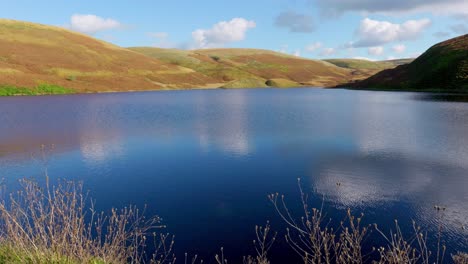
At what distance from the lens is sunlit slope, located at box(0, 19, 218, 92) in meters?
117

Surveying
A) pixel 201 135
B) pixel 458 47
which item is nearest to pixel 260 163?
pixel 201 135

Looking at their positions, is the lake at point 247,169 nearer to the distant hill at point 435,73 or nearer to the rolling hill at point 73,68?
the distant hill at point 435,73

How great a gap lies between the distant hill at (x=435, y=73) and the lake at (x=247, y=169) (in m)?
75.1

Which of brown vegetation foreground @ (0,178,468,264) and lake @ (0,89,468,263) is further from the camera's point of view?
lake @ (0,89,468,263)

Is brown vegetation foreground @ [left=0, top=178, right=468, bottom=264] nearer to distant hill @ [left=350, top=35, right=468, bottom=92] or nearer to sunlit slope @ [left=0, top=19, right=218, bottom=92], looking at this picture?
distant hill @ [left=350, top=35, right=468, bottom=92]

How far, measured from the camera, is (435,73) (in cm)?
11538

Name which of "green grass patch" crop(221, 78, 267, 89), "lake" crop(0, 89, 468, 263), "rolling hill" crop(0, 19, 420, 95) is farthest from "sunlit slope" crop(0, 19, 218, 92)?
"lake" crop(0, 89, 468, 263)

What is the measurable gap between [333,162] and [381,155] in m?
4.67

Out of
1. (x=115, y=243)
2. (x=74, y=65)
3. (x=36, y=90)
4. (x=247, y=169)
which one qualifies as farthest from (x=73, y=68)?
(x=115, y=243)

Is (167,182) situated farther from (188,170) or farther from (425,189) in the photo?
(425,189)

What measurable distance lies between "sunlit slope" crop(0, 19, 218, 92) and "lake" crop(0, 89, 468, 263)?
83.4 meters

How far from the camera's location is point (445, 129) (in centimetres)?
3716

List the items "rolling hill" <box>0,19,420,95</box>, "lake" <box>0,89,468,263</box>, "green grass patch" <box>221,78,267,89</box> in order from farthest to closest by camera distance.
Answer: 1. "green grass patch" <box>221,78,267,89</box>
2. "rolling hill" <box>0,19,420,95</box>
3. "lake" <box>0,89,468,263</box>

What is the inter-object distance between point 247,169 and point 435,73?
115923 mm
